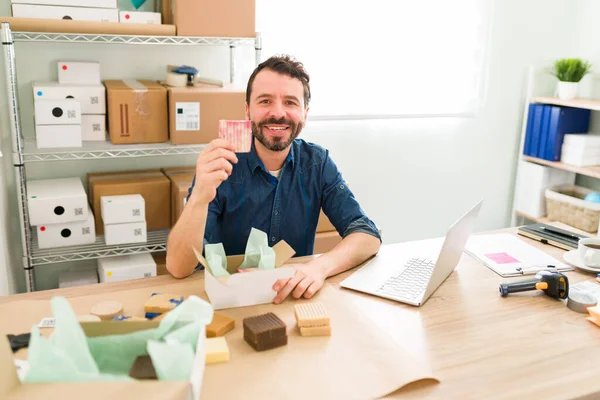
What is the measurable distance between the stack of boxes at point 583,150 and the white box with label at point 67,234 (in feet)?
9.20

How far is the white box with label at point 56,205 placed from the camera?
226cm

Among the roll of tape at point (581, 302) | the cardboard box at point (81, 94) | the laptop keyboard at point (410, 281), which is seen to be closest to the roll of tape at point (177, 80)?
the cardboard box at point (81, 94)

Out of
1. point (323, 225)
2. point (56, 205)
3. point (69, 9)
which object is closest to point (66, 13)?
point (69, 9)

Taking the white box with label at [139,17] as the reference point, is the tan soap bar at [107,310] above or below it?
below

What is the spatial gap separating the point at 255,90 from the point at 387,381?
115 centimetres

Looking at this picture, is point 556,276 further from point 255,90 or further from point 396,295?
point 255,90

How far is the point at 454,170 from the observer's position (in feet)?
12.1

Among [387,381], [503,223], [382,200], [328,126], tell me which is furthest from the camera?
[503,223]

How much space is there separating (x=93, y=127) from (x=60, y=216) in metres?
0.41

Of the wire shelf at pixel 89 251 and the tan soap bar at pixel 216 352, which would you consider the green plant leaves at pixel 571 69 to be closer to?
the wire shelf at pixel 89 251

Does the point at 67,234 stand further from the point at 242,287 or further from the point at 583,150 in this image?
the point at 583,150

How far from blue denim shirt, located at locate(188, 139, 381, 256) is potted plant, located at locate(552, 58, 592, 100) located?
223 centimetres

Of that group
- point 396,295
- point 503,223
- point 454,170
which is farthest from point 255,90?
point 503,223

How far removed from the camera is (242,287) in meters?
1.30
